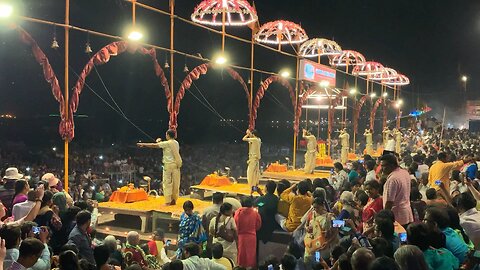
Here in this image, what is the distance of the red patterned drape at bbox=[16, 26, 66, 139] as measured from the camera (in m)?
9.04

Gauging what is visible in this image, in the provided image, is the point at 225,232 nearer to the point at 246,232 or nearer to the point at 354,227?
the point at 246,232

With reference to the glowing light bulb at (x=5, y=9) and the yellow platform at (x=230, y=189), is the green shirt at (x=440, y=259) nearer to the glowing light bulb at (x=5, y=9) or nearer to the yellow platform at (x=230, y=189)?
the glowing light bulb at (x=5, y=9)

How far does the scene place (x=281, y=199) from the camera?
7.95 meters

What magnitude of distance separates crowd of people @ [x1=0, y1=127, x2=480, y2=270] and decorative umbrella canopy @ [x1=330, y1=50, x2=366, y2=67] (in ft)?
52.6

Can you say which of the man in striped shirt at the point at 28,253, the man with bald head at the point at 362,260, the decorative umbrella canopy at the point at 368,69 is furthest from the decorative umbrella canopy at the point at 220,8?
the decorative umbrella canopy at the point at 368,69

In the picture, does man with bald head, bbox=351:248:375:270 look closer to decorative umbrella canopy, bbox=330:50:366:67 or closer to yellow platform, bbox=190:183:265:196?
yellow platform, bbox=190:183:265:196

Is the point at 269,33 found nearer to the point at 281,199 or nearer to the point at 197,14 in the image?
the point at 197,14

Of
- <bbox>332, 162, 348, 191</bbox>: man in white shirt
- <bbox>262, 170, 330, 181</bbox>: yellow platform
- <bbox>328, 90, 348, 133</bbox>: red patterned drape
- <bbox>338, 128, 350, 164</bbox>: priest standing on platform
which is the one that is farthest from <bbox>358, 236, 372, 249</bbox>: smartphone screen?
<bbox>328, 90, 348, 133</bbox>: red patterned drape

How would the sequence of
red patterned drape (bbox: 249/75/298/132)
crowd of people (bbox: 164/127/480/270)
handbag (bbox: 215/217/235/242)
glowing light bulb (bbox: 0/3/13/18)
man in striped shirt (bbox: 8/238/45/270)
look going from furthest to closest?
red patterned drape (bbox: 249/75/298/132)
glowing light bulb (bbox: 0/3/13/18)
handbag (bbox: 215/217/235/242)
crowd of people (bbox: 164/127/480/270)
man in striped shirt (bbox: 8/238/45/270)

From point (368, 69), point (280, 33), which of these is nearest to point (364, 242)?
point (280, 33)

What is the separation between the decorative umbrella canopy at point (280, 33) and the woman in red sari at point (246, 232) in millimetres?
10787

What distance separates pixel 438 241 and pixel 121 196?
28.0ft

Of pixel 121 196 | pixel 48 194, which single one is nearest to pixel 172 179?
pixel 121 196

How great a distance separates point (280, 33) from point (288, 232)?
36.2 ft
